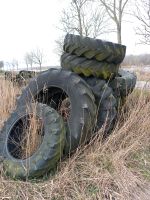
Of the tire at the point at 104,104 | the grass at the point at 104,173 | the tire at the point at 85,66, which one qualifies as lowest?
the grass at the point at 104,173

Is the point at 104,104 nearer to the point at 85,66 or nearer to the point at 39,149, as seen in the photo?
the point at 85,66

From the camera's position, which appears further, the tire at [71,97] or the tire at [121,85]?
the tire at [121,85]

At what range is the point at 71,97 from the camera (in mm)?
3445

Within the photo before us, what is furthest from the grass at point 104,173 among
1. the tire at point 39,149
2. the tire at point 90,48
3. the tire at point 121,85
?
the tire at point 90,48

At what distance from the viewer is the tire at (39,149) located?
285 centimetres

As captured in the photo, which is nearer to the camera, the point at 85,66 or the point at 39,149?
the point at 39,149

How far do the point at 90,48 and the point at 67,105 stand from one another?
0.84 meters

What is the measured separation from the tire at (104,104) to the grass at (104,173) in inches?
5.2

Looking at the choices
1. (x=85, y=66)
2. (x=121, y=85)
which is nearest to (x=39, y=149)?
(x=85, y=66)

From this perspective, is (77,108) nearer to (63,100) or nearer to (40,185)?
(63,100)

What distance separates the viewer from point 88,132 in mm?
3316

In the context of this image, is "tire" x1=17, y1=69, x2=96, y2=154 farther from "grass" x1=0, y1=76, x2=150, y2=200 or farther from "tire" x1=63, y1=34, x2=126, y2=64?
"tire" x1=63, y1=34, x2=126, y2=64

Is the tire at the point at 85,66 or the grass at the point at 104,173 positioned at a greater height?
the tire at the point at 85,66

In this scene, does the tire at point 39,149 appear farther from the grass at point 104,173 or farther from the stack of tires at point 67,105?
the grass at point 104,173
